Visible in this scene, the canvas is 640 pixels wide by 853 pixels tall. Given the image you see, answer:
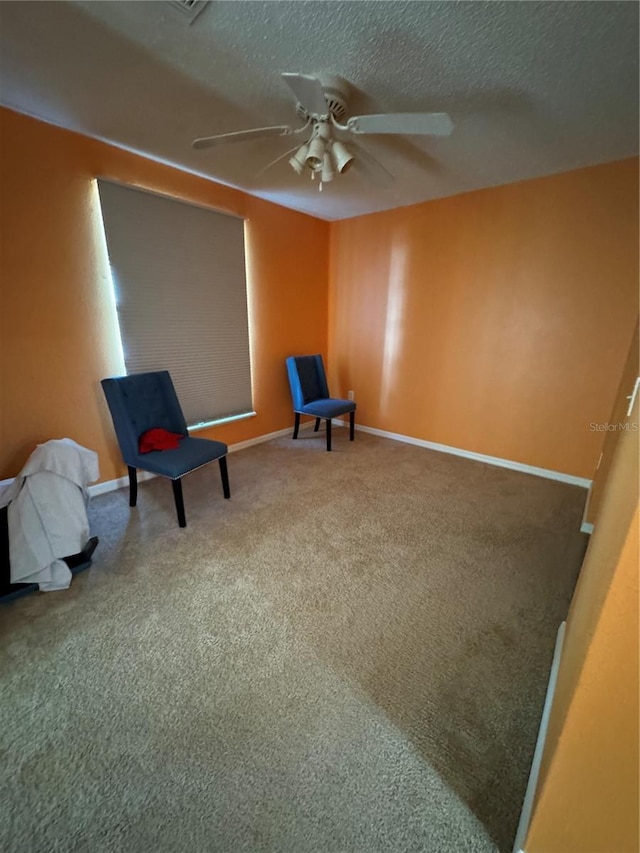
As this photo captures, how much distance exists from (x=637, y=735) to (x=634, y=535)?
0.40 meters

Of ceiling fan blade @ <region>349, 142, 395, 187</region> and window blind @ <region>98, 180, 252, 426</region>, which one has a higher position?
ceiling fan blade @ <region>349, 142, 395, 187</region>

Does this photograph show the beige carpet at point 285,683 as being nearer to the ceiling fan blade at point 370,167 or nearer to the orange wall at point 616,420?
the orange wall at point 616,420

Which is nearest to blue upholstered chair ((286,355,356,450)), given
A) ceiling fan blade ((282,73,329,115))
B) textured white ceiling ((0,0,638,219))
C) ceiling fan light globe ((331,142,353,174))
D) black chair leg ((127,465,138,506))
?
black chair leg ((127,465,138,506))

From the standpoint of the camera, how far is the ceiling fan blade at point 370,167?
7.40 feet

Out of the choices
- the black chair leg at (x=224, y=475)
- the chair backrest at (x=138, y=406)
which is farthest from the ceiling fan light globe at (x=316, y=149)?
the black chair leg at (x=224, y=475)

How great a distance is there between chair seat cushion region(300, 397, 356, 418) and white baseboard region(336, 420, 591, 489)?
0.67 meters

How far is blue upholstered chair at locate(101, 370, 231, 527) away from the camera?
2.26 m

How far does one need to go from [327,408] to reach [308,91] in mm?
2441

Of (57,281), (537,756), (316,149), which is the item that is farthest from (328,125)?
(537,756)

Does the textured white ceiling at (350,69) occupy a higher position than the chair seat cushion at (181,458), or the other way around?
the textured white ceiling at (350,69)

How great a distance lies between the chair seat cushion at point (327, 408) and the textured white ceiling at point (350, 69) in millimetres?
2057

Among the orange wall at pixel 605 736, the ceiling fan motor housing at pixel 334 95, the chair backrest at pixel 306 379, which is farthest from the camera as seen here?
the chair backrest at pixel 306 379

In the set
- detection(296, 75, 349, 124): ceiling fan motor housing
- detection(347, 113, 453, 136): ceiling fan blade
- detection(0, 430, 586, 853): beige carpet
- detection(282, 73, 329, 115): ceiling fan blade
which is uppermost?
detection(296, 75, 349, 124): ceiling fan motor housing

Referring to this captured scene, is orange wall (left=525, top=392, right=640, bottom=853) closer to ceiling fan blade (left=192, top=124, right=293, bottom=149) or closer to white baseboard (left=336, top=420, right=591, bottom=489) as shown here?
ceiling fan blade (left=192, top=124, right=293, bottom=149)
